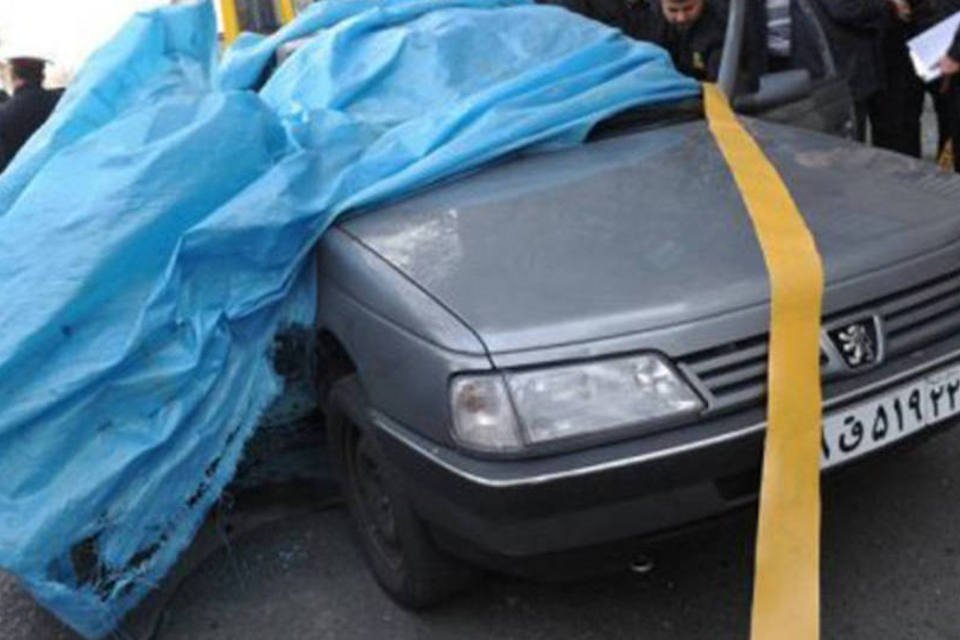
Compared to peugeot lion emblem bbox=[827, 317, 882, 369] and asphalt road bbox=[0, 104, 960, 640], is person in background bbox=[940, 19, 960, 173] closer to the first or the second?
asphalt road bbox=[0, 104, 960, 640]

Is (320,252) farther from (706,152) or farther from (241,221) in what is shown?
(706,152)

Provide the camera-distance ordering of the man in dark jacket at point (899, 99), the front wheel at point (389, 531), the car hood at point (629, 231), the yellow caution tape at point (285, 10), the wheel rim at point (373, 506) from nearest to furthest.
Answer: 1. the car hood at point (629, 231)
2. the front wheel at point (389, 531)
3. the wheel rim at point (373, 506)
4. the man in dark jacket at point (899, 99)
5. the yellow caution tape at point (285, 10)

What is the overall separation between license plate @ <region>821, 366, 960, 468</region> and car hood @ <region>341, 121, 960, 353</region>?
28cm

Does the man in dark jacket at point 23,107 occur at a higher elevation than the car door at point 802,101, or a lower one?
lower

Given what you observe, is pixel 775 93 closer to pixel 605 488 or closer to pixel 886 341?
pixel 886 341

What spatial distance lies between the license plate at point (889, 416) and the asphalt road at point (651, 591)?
87 millimetres

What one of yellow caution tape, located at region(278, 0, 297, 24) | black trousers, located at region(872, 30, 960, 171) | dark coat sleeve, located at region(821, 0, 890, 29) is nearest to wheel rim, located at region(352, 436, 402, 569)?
dark coat sleeve, located at region(821, 0, 890, 29)

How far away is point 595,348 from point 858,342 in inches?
23.8

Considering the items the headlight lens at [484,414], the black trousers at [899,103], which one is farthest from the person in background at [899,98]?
the headlight lens at [484,414]

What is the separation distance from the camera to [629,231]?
2660 millimetres

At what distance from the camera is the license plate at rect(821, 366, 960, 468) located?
2.41 metres

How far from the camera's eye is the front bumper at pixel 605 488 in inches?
88.2

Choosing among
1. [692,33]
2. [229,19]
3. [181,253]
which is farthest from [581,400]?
[229,19]

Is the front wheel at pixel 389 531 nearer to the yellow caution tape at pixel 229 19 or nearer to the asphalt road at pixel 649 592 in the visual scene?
the asphalt road at pixel 649 592
